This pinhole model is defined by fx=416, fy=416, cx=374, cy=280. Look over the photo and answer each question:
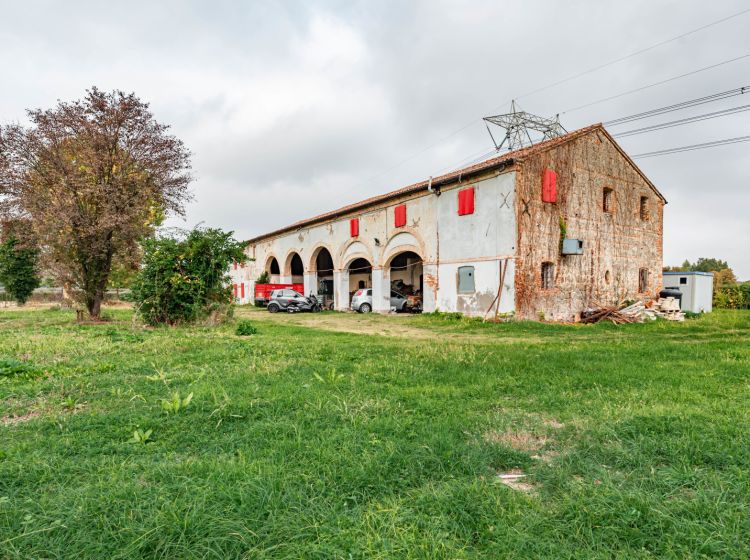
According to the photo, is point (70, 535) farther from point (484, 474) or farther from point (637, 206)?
point (637, 206)

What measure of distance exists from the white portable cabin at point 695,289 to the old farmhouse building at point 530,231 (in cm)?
207

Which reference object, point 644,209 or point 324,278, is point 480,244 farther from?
point 324,278

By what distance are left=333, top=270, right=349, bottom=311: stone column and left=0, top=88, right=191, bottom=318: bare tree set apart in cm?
1279

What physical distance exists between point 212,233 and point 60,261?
5.24m

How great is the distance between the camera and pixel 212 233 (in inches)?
520

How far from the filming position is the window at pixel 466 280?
1766 centimetres

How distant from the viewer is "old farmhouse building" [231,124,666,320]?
16578 mm

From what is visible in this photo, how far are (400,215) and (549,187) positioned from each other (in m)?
7.28

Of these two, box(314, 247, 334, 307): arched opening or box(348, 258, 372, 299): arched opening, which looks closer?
box(314, 247, 334, 307): arched opening

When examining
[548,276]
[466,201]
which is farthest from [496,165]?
[548,276]

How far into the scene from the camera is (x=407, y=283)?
2830 centimetres

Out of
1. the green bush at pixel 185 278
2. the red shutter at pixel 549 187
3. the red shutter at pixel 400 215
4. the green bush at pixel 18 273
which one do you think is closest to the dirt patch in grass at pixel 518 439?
the green bush at pixel 185 278

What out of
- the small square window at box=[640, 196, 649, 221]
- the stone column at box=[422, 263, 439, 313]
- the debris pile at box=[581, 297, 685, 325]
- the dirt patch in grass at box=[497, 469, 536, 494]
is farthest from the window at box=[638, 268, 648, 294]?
the dirt patch in grass at box=[497, 469, 536, 494]

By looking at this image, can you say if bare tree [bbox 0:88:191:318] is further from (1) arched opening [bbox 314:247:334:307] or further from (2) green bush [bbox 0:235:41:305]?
(2) green bush [bbox 0:235:41:305]
